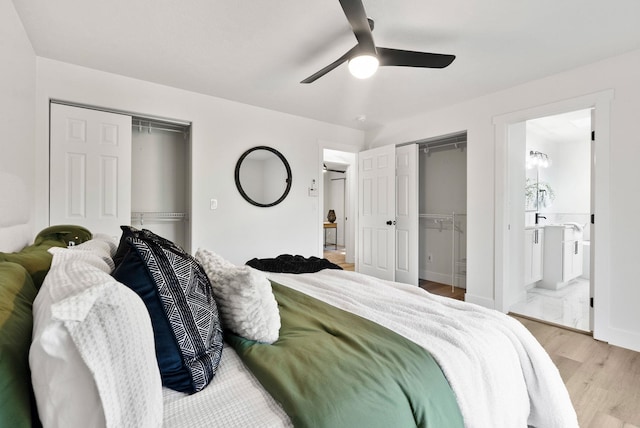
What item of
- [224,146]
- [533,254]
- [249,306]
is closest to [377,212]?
[533,254]

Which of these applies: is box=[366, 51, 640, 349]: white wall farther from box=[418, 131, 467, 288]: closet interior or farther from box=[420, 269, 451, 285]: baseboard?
box=[420, 269, 451, 285]: baseboard

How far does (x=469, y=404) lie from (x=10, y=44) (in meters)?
3.06

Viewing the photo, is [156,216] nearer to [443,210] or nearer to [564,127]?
[443,210]

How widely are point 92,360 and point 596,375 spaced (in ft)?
9.67

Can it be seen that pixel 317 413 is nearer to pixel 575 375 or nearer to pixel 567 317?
pixel 575 375

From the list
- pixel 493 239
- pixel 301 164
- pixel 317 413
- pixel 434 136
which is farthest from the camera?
pixel 301 164

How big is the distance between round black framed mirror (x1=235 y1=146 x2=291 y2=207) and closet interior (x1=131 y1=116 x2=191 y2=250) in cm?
63

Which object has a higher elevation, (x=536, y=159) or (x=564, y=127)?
(x=564, y=127)

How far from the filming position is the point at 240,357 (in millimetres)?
1039

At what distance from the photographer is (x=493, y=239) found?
11.0ft

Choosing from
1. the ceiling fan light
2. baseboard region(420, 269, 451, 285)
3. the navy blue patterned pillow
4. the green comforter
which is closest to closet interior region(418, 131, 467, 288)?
baseboard region(420, 269, 451, 285)

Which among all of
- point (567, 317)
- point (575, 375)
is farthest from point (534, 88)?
point (575, 375)

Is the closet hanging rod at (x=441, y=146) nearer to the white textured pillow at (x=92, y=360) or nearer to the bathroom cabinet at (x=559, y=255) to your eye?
the bathroom cabinet at (x=559, y=255)

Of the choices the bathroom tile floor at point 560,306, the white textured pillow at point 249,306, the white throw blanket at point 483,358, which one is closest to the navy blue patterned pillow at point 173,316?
the white textured pillow at point 249,306
